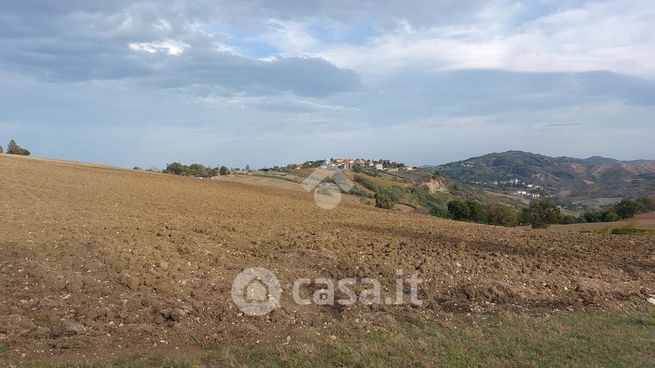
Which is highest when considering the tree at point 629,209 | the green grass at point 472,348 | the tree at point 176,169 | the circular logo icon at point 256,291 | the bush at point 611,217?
the tree at point 176,169

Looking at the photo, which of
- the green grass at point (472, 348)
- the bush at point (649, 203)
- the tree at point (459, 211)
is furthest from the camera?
the bush at point (649, 203)

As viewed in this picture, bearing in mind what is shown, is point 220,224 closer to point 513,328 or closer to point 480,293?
point 480,293

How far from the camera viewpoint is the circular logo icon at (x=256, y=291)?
304 inches

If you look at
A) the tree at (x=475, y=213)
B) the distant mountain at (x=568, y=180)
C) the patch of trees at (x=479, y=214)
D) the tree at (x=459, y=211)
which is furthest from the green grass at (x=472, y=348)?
the distant mountain at (x=568, y=180)

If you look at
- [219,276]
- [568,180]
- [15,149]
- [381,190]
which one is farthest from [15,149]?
[568,180]

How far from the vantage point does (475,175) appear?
635ft

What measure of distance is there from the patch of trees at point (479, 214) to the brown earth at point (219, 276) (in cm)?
2756

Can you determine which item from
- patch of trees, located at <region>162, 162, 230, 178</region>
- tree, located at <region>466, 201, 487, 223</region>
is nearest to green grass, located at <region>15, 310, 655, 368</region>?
tree, located at <region>466, 201, 487, 223</region>

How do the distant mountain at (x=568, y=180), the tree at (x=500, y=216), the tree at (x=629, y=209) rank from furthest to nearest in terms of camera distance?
the distant mountain at (x=568, y=180) → the tree at (x=629, y=209) → the tree at (x=500, y=216)

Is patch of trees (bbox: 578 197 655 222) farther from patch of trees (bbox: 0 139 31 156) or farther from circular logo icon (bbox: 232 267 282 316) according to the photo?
patch of trees (bbox: 0 139 31 156)

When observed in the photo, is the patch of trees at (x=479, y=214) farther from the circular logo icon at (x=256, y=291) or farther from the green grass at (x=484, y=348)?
the green grass at (x=484, y=348)

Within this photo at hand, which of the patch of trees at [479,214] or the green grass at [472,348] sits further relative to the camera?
the patch of trees at [479,214]

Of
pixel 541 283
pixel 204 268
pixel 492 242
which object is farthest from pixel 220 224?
pixel 541 283

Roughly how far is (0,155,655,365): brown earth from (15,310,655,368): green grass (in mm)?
453
